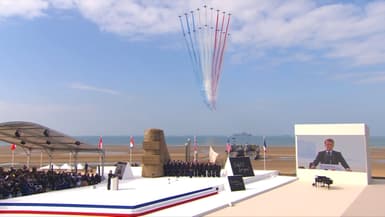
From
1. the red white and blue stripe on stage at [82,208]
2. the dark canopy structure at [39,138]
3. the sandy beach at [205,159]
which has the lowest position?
the sandy beach at [205,159]

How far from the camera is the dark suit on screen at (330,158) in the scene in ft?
75.5

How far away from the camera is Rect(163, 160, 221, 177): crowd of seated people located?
73.0ft

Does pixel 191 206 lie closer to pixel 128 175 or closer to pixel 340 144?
pixel 128 175

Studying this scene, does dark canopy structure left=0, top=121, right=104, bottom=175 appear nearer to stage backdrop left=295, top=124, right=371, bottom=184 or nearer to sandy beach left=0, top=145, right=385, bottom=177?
sandy beach left=0, top=145, right=385, bottom=177

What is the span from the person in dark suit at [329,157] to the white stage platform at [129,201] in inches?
295

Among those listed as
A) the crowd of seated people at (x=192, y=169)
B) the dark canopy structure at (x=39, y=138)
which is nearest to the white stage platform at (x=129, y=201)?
the dark canopy structure at (x=39, y=138)

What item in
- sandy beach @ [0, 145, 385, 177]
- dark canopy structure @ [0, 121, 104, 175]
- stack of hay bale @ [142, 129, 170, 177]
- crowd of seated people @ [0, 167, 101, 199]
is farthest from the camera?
sandy beach @ [0, 145, 385, 177]

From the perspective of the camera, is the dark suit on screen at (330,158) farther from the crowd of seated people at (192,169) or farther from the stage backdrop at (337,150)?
the crowd of seated people at (192,169)

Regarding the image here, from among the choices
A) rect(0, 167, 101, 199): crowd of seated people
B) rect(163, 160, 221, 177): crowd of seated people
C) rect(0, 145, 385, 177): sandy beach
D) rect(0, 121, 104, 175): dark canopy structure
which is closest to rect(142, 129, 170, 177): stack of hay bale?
rect(163, 160, 221, 177): crowd of seated people

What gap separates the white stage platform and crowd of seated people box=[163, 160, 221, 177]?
4.07 m

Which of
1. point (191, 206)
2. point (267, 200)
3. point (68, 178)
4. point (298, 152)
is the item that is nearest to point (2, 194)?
point (68, 178)

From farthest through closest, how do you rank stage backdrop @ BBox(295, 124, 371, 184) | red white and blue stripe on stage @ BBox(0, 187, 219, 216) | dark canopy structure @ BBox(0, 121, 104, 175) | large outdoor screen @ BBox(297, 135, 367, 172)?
large outdoor screen @ BBox(297, 135, 367, 172) → stage backdrop @ BBox(295, 124, 371, 184) → dark canopy structure @ BBox(0, 121, 104, 175) → red white and blue stripe on stage @ BBox(0, 187, 219, 216)

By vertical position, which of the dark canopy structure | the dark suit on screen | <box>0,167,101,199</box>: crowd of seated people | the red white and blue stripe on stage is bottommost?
the red white and blue stripe on stage

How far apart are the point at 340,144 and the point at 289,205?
10.0 metres
